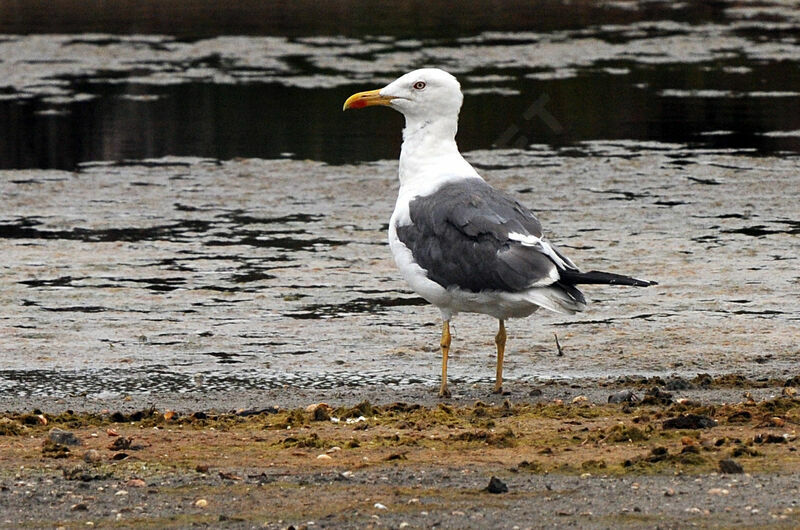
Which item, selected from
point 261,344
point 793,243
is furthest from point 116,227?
point 793,243

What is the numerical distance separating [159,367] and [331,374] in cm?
109

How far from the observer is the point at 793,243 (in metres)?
12.1

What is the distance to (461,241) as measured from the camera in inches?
311

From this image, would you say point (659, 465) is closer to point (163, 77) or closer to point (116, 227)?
point (116, 227)

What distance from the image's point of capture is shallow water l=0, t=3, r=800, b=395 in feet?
30.1

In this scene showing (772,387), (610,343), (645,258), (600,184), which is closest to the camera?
(772,387)

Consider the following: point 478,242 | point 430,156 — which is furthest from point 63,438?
point 430,156

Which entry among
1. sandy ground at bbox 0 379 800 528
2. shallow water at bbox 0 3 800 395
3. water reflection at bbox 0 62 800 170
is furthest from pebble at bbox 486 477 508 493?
water reflection at bbox 0 62 800 170

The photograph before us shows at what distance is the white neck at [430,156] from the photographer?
27.9 ft

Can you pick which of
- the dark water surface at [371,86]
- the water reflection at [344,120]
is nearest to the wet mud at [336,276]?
the water reflection at [344,120]

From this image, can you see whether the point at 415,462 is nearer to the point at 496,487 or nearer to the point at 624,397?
the point at 496,487

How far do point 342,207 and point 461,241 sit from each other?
629cm

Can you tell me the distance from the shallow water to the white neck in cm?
120

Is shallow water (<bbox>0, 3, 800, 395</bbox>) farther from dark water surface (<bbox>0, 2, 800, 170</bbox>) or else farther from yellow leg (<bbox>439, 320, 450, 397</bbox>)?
yellow leg (<bbox>439, 320, 450, 397</bbox>)
